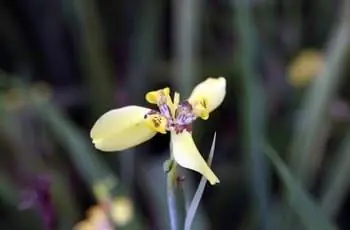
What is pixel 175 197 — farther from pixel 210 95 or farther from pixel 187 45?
pixel 187 45

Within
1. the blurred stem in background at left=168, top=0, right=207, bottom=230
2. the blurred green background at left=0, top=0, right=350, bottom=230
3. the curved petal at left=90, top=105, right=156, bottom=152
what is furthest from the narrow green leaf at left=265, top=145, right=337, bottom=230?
the blurred stem in background at left=168, top=0, right=207, bottom=230

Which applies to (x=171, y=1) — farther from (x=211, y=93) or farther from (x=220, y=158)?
(x=211, y=93)

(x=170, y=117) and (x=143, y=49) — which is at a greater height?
(x=170, y=117)

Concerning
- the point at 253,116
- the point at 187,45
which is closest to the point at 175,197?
the point at 253,116

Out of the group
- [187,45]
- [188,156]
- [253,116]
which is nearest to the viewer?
[188,156]

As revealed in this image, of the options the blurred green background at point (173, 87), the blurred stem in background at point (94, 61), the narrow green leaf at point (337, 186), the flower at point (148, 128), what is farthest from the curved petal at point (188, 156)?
the blurred stem in background at point (94, 61)

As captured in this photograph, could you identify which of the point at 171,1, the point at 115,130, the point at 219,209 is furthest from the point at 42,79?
the point at 115,130
